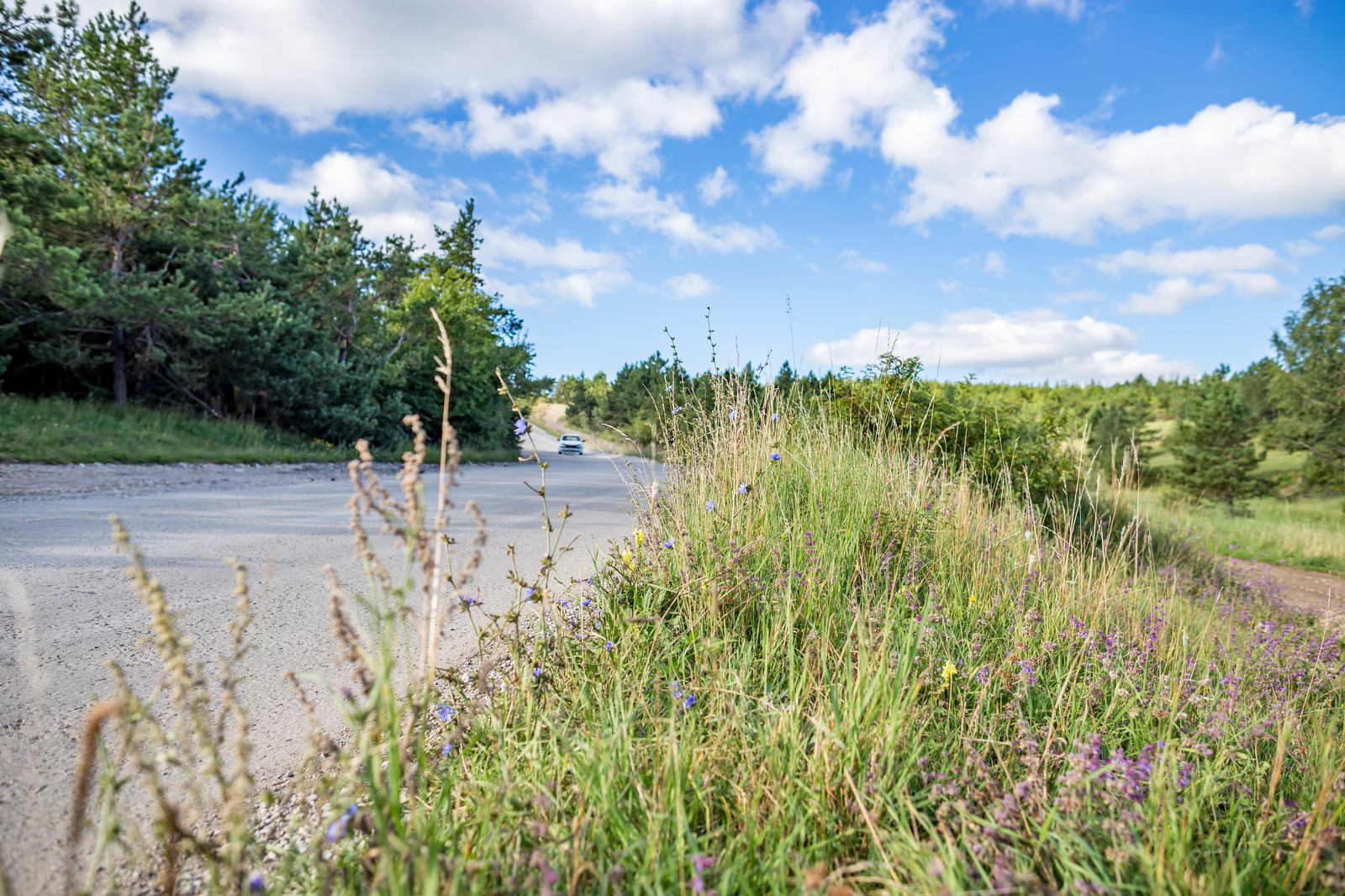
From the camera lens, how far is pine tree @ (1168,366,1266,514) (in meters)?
27.2

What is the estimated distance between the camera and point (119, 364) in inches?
580

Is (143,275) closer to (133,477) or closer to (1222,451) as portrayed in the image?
(133,477)

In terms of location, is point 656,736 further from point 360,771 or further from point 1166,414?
point 1166,414

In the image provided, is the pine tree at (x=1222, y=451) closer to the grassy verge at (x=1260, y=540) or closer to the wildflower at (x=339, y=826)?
the grassy verge at (x=1260, y=540)

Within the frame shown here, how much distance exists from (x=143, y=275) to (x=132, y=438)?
14.9 feet

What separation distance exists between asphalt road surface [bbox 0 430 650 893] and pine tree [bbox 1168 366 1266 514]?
31.5 metres

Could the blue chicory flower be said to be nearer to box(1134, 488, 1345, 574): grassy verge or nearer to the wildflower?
the wildflower

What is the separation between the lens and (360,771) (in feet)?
4.95

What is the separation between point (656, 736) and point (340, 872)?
0.78m

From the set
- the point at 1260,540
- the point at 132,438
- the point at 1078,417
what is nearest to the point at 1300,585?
the point at 1260,540

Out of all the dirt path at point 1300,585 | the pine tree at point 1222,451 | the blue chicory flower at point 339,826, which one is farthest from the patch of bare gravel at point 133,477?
the pine tree at point 1222,451

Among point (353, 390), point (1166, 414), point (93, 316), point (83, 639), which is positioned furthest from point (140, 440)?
point (1166, 414)

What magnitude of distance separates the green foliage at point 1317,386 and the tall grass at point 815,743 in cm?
3057

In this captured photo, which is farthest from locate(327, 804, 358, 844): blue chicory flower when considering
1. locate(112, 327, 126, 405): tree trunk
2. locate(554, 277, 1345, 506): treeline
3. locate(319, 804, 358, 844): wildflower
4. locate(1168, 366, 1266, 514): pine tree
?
locate(1168, 366, 1266, 514): pine tree
